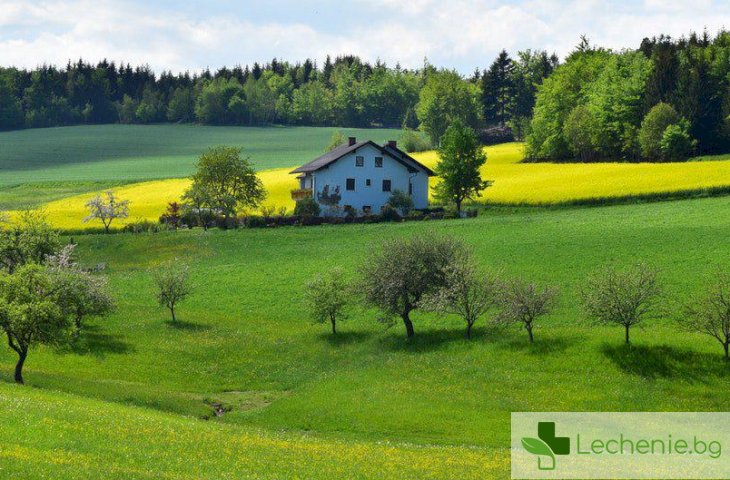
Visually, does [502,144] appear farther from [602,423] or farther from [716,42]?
[602,423]

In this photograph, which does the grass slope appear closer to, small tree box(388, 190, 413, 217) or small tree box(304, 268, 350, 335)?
small tree box(304, 268, 350, 335)

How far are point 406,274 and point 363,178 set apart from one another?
4984 centimetres

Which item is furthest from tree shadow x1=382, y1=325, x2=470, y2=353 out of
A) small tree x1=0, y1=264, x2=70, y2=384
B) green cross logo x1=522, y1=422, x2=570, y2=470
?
small tree x1=0, y1=264, x2=70, y2=384

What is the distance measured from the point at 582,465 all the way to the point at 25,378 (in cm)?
2957

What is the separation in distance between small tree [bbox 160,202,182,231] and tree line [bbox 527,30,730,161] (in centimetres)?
5705

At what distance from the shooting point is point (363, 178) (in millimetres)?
108750

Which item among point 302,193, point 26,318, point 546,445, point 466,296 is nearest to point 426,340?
point 466,296

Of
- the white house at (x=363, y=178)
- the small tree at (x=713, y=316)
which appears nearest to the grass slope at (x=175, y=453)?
the small tree at (x=713, y=316)

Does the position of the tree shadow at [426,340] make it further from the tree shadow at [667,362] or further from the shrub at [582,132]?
the shrub at [582,132]

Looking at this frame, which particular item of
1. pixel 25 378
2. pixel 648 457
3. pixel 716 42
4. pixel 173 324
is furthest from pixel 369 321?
pixel 716 42

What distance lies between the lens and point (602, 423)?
4228cm

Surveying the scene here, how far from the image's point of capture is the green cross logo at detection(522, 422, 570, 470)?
31219 millimetres

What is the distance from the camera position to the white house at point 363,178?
353 feet

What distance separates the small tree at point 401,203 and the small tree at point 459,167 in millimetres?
3606
